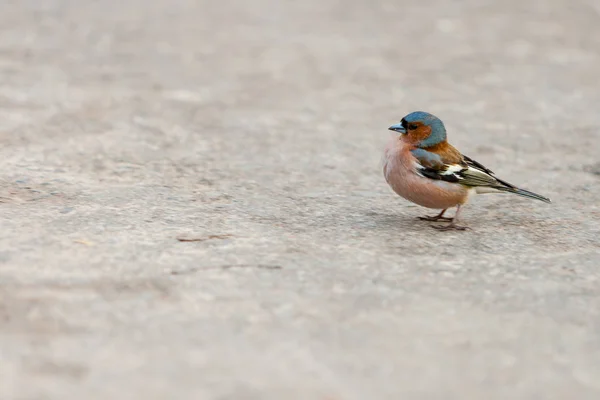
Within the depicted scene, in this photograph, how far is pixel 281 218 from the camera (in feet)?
16.5

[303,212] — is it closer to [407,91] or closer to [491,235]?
[491,235]

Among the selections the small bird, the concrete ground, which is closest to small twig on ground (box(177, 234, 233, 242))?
the concrete ground

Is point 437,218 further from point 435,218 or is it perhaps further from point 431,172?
point 431,172

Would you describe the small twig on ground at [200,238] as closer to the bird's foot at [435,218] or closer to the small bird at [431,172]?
the small bird at [431,172]

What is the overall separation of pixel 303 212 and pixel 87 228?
1.22 m

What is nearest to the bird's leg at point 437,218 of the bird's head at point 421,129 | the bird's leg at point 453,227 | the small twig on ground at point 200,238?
the bird's leg at point 453,227

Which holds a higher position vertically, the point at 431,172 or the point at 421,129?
the point at 421,129

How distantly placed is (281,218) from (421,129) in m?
0.90

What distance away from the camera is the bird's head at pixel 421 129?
512cm

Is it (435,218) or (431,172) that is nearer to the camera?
(431,172)

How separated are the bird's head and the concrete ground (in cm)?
44

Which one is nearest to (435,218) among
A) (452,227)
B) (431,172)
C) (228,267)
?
(452,227)

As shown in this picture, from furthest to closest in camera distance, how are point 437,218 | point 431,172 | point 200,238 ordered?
point 437,218, point 431,172, point 200,238

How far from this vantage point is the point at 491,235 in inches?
195
